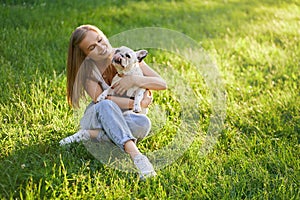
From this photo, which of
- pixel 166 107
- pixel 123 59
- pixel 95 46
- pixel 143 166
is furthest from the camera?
pixel 166 107

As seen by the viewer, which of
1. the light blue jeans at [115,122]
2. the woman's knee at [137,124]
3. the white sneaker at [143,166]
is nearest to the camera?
the white sneaker at [143,166]

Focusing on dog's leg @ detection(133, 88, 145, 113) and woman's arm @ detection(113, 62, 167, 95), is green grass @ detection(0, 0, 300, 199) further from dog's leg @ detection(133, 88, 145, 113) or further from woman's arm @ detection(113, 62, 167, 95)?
woman's arm @ detection(113, 62, 167, 95)

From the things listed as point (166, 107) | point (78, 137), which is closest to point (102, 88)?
point (78, 137)

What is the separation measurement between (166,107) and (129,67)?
1.01 metres

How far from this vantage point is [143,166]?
315 cm

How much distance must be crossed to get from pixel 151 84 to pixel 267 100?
1.59m

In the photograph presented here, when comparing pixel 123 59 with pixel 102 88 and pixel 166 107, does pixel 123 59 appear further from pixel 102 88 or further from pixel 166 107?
pixel 166 107

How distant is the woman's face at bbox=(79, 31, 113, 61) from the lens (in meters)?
3.37

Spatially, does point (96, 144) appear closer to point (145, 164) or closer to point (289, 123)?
point (145, 164)

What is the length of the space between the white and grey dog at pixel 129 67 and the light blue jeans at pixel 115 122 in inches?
3.6

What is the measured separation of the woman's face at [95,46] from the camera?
3371 mm

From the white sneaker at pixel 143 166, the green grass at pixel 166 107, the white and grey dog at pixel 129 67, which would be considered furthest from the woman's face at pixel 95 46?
the white sneaker at pixel 143 166

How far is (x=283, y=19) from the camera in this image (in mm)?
7887

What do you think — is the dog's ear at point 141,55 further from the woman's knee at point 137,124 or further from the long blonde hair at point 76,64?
the woman's knee at point 137,124
